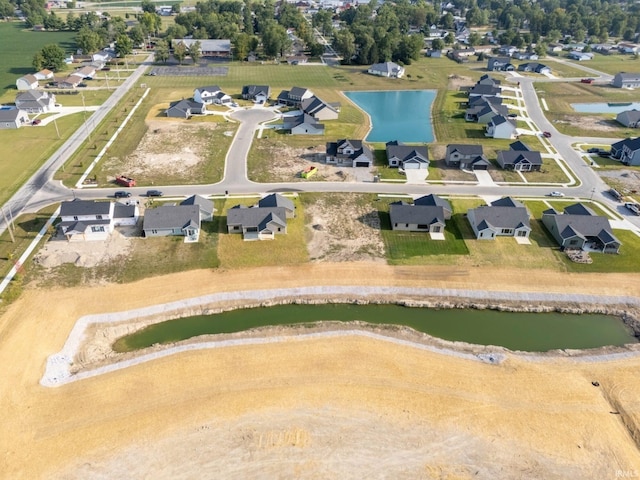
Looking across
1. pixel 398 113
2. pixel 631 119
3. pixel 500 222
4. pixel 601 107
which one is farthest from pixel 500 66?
pixel 500 222

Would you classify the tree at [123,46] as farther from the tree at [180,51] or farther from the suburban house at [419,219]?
the suburban house at [419,219]

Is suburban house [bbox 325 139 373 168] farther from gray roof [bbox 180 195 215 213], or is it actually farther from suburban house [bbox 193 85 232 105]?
suburban house [bbox 193 85 232 105]

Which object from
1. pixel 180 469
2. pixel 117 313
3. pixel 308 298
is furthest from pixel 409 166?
pixel 180 469

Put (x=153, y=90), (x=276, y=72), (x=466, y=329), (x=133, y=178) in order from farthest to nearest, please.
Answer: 1. (x=276, y=72)
2. (x=153, y=90)
3. (x=133, y=178)
4. (x=466, y=329)

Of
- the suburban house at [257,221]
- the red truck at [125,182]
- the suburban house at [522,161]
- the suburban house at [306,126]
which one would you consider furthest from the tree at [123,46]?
the suburban house at [522,161]

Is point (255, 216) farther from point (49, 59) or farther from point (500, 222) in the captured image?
point (49, 59)

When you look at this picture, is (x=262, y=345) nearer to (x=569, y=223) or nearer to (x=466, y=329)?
(x=466, y=329)

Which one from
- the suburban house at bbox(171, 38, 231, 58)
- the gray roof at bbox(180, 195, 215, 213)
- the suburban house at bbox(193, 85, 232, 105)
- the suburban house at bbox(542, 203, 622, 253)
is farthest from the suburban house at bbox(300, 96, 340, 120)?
the suburban house at bbox(171, 38, 231, 58)
